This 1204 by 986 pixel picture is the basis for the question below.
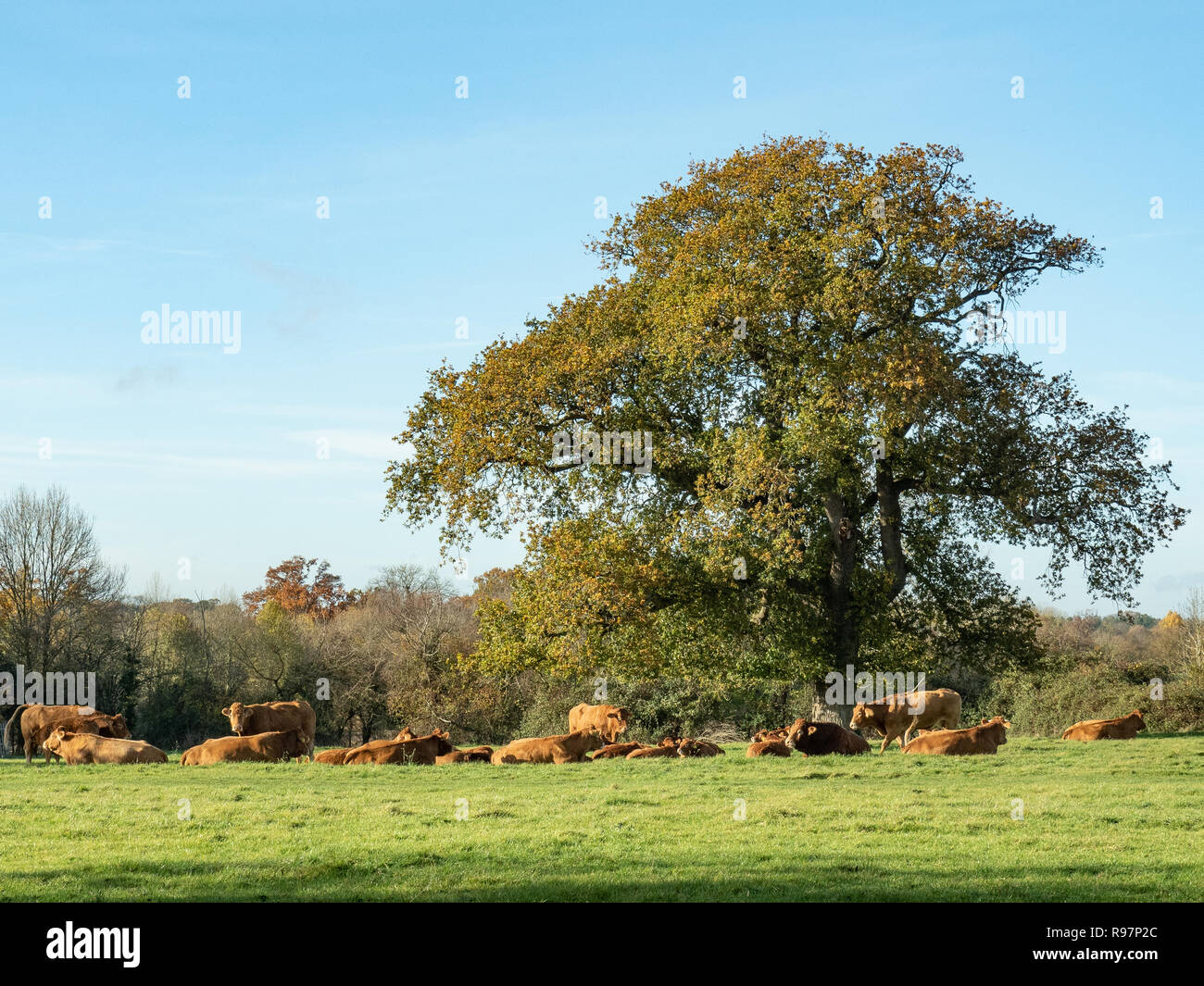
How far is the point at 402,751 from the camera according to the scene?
22.6 meters

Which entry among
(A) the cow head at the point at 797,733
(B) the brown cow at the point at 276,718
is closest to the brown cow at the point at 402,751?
(B) the brown cow at the point at 276,718

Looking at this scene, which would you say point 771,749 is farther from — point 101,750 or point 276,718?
point 101,750

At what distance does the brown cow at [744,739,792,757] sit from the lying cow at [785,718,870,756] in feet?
0.46

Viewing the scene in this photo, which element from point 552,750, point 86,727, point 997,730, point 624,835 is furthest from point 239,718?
point 624,835

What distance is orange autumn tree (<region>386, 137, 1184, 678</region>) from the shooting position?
2714 cm

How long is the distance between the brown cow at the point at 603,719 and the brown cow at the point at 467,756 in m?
4.17

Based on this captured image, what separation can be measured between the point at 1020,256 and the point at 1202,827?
20.3 metres

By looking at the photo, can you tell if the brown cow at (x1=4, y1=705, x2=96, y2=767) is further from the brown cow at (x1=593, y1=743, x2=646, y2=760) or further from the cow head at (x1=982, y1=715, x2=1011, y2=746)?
the cow head at (x1=982, y1=715, x2=1011, y2=746)

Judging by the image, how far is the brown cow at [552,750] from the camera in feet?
73.9

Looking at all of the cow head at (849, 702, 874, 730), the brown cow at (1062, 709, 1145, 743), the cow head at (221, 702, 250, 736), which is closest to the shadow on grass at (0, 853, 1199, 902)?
the cow head at (849, 702, 874, 730)

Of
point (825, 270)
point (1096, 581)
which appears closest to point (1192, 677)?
point (1096, 581)

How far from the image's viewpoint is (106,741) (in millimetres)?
23203

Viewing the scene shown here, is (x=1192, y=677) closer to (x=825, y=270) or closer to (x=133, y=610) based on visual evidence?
(x=825, y=270)
